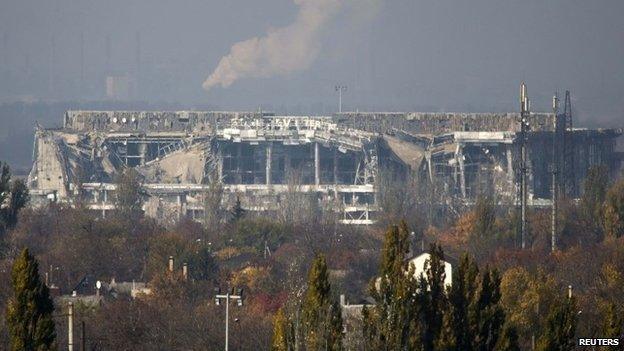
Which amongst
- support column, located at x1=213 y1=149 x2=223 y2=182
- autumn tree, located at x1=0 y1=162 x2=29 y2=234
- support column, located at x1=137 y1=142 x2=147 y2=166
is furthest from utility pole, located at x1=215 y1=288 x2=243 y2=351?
support column, located at x1=137 y1=142 x2=147 y2=166

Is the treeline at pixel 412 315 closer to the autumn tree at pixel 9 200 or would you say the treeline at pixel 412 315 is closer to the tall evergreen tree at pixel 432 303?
the tall evergreen tree at pixel 432 303

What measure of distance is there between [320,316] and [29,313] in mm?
3464

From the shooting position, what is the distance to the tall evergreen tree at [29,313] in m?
24.2

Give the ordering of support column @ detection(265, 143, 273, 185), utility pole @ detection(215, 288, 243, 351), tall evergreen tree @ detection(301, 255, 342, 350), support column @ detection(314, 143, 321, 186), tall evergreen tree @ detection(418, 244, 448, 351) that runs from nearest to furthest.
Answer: tall evergreen tree @ detection(301, 255, 342, 350)
tall evergreen tree @ detection(418, 244, 448, 351)
utility pole @ detection(215, 288, 243, 351)
support column @ detection(314, 143, 321, 186)
support column @ detection(265, 143, 273, 185)

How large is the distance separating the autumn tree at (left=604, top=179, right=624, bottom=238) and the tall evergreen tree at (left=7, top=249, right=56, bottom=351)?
2369 cm

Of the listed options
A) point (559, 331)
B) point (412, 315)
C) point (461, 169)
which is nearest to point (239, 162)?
point (461, 169)

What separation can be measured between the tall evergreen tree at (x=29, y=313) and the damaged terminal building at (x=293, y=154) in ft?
125

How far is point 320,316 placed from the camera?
2339cm

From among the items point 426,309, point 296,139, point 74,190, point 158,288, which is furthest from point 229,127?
point 426,309

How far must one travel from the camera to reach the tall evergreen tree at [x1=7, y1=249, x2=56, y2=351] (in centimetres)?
2416

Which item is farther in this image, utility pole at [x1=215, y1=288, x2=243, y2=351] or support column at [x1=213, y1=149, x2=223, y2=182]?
support column at [x1=213, y1=149, x2=223, y2=182]

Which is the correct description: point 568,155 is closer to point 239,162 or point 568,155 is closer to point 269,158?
point 269,158

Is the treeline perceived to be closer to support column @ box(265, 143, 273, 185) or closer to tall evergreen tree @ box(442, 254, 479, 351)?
tall evergreen tree @ box(442, 254, 479, 351)

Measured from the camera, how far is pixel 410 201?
2351 inches
